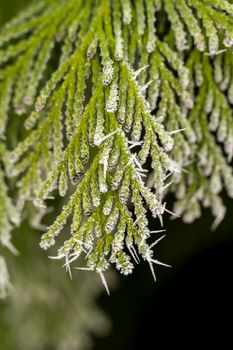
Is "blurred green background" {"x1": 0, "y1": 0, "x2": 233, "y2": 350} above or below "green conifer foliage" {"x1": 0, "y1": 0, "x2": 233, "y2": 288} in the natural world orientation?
below

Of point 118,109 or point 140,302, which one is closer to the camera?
point 118,109

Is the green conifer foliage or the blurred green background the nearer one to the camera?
the green conifer foliage

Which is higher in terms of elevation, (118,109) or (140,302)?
(118,109)

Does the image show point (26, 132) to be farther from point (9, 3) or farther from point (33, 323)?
point (33, 323)
